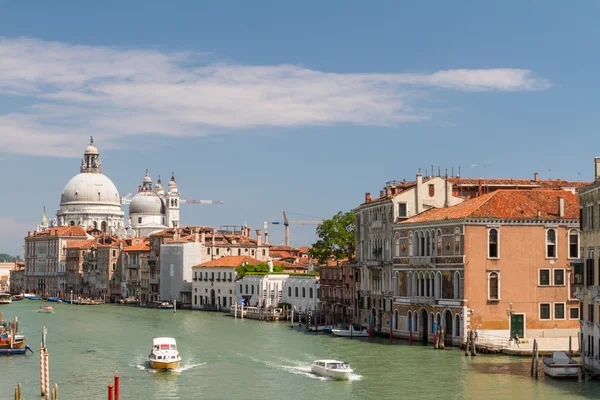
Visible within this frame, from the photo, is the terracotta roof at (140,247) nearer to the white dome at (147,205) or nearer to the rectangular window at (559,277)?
the white dome at (147,205)

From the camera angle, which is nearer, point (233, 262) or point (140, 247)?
point (233, 262)

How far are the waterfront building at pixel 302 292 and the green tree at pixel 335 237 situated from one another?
264 cm

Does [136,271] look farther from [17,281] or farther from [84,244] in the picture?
[17,281]

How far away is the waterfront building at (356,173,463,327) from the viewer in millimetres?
46469

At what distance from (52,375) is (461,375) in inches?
506

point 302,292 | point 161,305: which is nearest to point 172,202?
point 161,305

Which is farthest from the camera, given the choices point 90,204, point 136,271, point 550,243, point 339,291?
point 90,204

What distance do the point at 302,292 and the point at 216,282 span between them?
17.0 metres

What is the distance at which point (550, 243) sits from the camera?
133ft

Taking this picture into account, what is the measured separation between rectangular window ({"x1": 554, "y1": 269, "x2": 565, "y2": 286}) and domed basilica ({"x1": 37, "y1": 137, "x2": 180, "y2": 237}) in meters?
92.0

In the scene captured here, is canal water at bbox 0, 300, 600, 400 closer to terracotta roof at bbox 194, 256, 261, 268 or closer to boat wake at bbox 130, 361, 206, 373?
boat wake at bbox 130, 361, 206, 373

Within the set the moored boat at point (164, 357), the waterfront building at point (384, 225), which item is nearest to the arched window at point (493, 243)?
the waterfront building at point (384, 225)

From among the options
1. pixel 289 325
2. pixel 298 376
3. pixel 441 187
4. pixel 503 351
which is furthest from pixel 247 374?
pixel 289 325

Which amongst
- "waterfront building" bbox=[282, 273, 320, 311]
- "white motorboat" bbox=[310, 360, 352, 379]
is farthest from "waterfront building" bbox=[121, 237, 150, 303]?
"white motorboat" bbox=[310, 360, 352, 379]
